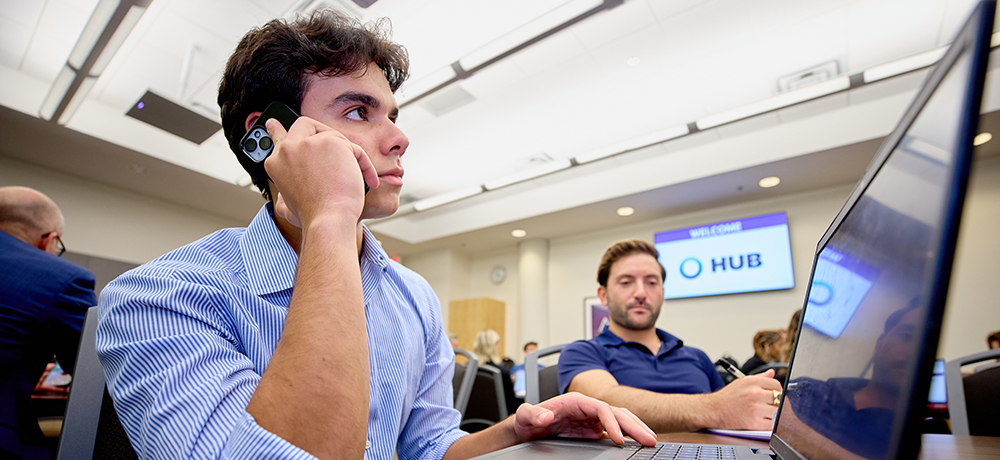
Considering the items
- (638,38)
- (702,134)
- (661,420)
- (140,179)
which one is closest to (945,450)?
(661,420)

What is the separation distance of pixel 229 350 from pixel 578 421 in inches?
21.5

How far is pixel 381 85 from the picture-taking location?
103 centimetres

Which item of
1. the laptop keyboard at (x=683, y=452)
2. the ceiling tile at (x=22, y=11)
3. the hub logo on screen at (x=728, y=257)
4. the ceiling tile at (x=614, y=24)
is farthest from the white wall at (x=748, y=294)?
the ceiling tile at (x=22, y=11)

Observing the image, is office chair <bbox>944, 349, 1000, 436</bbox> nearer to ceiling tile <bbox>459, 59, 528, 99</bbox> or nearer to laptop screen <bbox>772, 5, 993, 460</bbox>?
laptop screen <bbox>772, 5, 993, 460</bbox>

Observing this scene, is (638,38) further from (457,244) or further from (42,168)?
(42,168)

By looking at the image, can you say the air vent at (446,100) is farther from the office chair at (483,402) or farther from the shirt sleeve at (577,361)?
the shirt sleeve at (577,361)

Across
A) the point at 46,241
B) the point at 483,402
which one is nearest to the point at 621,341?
the point at 483,402

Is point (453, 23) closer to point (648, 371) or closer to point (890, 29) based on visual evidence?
point (648, 371)

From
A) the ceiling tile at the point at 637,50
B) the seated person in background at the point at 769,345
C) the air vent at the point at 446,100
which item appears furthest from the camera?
the air vent at the point at 446,100

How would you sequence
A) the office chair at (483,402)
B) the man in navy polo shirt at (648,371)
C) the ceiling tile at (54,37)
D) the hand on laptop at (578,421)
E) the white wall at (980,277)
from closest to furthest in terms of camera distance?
the hand on laptop at (578,421) → the man in navy polo shirt at (648,371) → the office chair at (483,402) → the ceiling tile at (54,37) → the white wall at (980,277)

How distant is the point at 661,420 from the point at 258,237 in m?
1.09

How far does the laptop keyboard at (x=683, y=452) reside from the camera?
2.07ft

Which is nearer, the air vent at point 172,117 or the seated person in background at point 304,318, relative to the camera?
the seated person in background at point 304,318

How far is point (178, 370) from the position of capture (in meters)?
0.57
